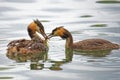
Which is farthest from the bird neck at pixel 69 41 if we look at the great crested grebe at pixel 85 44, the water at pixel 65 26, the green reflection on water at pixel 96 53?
the green reflection on water at pixel 96 53

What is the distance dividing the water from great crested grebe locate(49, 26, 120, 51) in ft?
0.95

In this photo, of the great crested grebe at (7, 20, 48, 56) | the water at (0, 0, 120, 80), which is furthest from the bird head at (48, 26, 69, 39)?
the great crested grebe at (7, 20, 48, 56)

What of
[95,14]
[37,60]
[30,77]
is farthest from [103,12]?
[30,77]

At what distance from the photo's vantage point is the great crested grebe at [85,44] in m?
18.1

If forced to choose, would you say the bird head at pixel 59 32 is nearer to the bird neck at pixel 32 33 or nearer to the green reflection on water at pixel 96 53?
the bird neck at pixel 32 33

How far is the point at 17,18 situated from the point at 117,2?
4213 mm

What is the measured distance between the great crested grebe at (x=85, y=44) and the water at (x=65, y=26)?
289 mm

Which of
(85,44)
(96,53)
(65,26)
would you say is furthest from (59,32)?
(65,26)

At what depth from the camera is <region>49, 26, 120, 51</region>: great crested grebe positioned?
18078mm

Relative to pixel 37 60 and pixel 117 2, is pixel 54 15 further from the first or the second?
pixel 37 60

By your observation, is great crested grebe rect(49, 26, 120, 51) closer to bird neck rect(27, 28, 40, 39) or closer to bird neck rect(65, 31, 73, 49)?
bird neck rect(65, 31, 73, 49)

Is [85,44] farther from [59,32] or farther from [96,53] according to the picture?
[59,32]

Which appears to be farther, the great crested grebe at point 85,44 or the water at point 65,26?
the great crested grebe at point 85,44

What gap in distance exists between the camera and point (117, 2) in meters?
24.3
